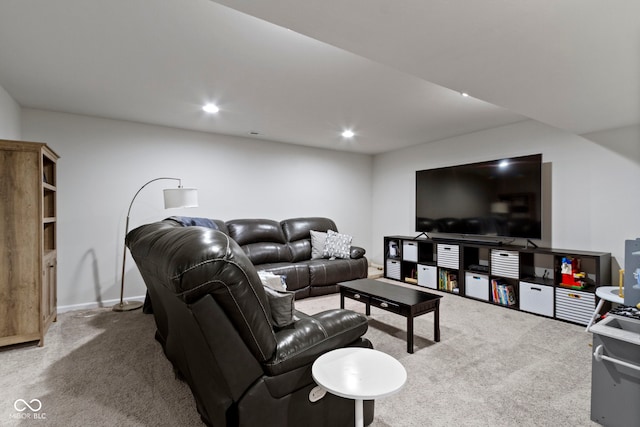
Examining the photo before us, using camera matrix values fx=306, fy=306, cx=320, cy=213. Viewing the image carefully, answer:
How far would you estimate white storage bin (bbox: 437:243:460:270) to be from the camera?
14.2ft

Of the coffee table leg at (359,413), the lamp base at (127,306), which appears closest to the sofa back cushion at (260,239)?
the lamp base at (127,306)

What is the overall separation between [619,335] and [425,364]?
1208 millimetres

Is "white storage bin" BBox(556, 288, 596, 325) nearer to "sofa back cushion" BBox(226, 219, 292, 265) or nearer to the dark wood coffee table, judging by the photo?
the dark wood coffee table

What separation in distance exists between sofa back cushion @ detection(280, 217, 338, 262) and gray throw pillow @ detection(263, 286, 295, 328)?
10.6ft

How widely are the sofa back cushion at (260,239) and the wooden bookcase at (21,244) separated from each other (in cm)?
211

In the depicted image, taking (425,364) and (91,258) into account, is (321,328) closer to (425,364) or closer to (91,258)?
(425,364)

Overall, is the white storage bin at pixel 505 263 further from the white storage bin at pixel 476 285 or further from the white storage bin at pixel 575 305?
the white storage bin at pixel 575 305

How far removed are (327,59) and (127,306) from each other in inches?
142

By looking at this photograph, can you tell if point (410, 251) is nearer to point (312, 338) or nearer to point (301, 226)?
point (301, 226)

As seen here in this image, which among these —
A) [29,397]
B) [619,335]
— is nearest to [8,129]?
[29,397]

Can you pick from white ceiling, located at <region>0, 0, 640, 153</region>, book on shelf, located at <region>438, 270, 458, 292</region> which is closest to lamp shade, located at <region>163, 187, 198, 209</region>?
white ceiling, located at <region>0, 0, 640, 153</region>

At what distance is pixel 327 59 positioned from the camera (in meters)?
2.37

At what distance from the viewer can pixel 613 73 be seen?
1968 mm

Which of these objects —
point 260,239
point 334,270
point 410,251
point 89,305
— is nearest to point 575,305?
point 410,251
